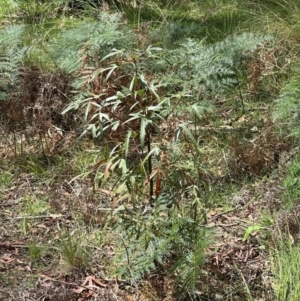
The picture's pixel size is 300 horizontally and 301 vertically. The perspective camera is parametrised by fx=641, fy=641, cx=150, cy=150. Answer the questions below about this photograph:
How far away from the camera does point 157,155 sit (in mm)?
2791

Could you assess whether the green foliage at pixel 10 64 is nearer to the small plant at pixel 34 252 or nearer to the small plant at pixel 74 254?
the small plant at pixel 34 252

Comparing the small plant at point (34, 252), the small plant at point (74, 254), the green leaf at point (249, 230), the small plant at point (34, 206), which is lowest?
the small plant at point (34, 206)

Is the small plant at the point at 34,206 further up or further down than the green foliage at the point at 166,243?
further down

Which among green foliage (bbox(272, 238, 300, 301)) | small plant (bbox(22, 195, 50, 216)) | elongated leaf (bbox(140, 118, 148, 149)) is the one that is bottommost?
small plant (bbox(22, 195, 50, 216))

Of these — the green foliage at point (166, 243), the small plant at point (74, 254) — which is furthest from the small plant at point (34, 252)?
the green foliage at point (166, 243)

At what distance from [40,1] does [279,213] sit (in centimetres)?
431

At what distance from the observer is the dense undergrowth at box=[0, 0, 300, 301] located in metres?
2.96

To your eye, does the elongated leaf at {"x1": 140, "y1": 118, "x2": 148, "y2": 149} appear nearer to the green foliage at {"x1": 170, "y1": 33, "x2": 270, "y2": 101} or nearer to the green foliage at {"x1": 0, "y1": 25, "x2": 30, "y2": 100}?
the green foliage at {"x1": 170, "y1": 33, "x2": 270, "y2": 101}

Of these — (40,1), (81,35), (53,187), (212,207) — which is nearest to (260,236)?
(212,207)

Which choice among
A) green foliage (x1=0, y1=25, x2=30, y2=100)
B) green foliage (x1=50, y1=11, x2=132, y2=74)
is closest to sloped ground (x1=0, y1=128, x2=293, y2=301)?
green foliage (x1=0, y1=25, x2=30, y2=100)

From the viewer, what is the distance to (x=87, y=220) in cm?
367

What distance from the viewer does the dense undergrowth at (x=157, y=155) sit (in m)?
2.96

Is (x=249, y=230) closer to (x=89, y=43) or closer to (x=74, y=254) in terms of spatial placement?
(x=74, y=254)

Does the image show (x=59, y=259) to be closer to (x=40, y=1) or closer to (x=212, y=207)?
(x=212, y=207)
